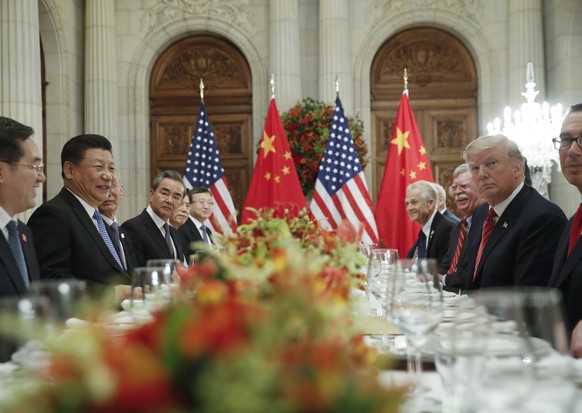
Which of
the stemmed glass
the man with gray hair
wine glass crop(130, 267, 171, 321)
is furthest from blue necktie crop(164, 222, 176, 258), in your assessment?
the stemmed glass

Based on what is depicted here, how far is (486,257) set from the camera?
11.5 feet

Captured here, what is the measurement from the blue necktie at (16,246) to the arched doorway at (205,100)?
6679mm

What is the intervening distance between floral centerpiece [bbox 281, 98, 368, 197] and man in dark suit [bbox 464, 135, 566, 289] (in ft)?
15.5

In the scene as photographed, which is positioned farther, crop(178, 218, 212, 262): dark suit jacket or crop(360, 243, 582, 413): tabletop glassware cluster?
crop(178, 218, 212, 262): dark suit jacket

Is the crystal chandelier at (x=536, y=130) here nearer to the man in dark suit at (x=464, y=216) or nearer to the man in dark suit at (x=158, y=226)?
the man in dark suit at (x=464, y=216)

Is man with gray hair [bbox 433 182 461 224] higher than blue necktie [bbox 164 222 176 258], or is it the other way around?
man with gray hair [bbox 433 182 461 224]

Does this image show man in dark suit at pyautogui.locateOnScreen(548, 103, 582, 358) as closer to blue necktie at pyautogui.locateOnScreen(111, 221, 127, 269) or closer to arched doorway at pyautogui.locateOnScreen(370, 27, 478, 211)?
blue necktie at pyautogui.locateOnScreen(111, 221, 127, 269)

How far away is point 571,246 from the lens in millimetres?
2826

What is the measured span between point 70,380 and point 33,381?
5.6 inches

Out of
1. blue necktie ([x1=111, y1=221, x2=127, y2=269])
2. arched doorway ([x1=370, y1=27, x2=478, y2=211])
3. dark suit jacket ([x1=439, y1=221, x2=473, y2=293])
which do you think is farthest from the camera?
arched doorway ([x1=370, y1=27, x2=478, y2=211])

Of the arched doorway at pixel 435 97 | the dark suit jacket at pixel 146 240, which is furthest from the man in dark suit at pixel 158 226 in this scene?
the arched doorway at pixel 435 97

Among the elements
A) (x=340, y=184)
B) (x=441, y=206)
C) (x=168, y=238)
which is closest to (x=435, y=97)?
(x=340, y=184)

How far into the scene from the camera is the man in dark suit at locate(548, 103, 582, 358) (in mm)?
2711

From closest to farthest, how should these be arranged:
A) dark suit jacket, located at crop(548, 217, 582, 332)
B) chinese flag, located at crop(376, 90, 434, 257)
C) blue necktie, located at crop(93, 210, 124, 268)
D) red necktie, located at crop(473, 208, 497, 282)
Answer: dark suit jacket, located at crop(548, 217, 582, 332)
red necktie, located at crop(473, 208, 497, 282)
blue necktie, located at crop(93, 210, 124, 268)
chinese flag, located at crop(376, 90, 434, 257)
